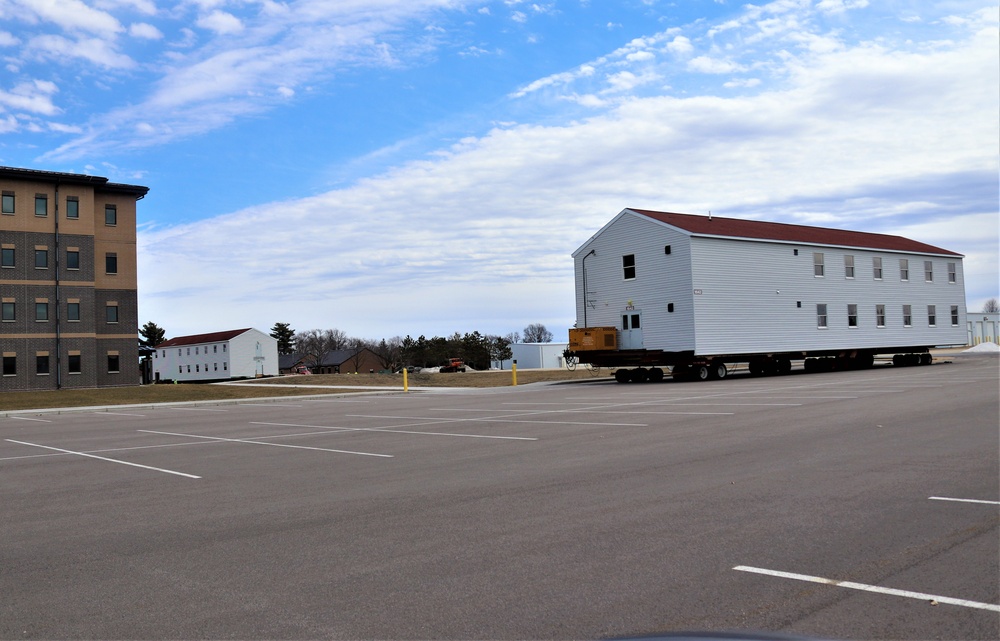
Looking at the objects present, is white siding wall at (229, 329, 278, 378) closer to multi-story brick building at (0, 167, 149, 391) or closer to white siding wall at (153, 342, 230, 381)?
white siding wall at (153, 342, 230, 381)

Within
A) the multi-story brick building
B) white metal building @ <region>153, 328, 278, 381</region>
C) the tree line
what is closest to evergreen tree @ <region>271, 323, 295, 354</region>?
the tree line

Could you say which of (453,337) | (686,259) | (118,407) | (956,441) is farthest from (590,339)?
(453,337)

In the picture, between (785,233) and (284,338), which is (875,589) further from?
(284,338)

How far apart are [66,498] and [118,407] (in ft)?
84.4

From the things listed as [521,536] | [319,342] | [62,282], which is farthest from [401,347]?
[521,536]

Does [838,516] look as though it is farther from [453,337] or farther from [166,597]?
[453,337]

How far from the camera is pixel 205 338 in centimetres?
10350

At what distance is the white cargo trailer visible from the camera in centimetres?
3553

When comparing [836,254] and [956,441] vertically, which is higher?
[836,254]

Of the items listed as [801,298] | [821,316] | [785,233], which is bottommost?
[821,316]

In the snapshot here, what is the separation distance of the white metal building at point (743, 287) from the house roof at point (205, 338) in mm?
67059

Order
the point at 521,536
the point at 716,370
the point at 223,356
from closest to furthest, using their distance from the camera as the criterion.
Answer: the point at 521,536
the point at 716,370
the point at 223,356

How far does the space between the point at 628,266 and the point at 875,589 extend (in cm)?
3308

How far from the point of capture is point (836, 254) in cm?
4131
